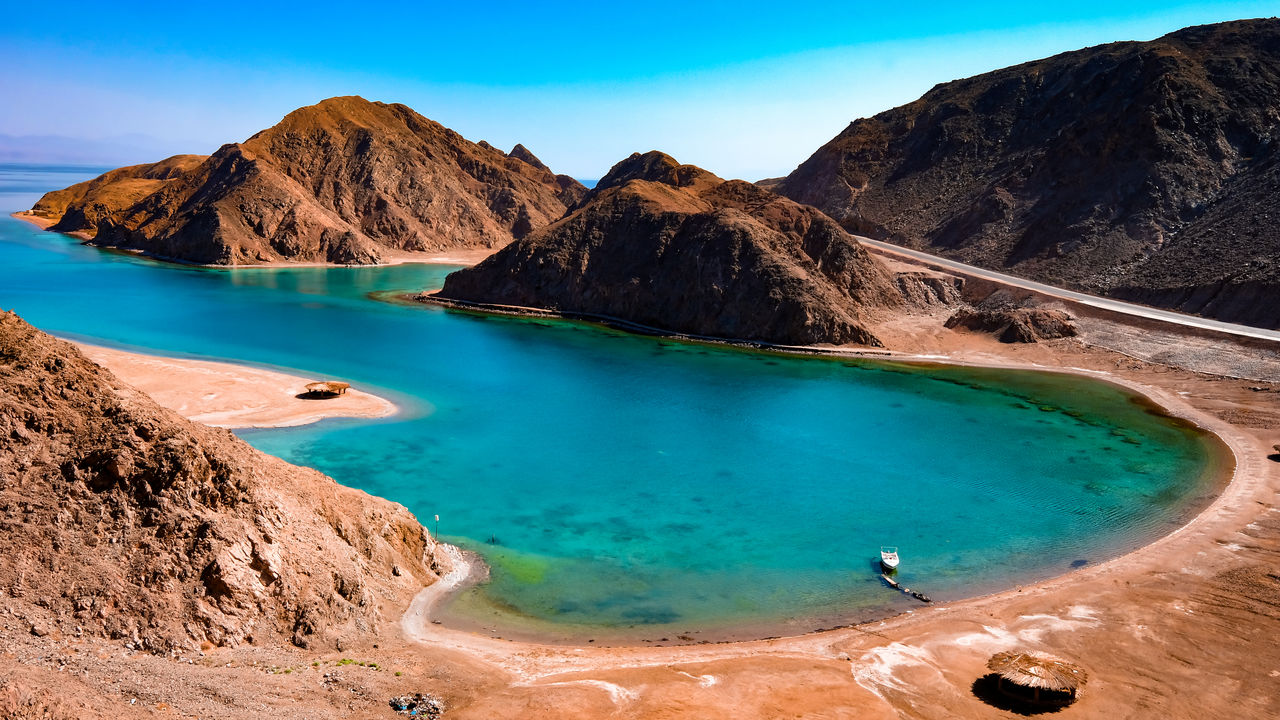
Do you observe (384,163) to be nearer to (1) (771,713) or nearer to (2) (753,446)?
(2) (753,446)

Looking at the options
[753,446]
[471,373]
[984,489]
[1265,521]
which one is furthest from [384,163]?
[1265,521]

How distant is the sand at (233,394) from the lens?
50.6 m

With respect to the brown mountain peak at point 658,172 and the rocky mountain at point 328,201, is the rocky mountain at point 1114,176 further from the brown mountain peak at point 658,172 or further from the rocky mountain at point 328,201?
the rocky mountain at point 328,201

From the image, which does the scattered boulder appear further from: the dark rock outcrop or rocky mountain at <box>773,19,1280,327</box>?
rocky mountain at <box>773,19,1280,327</box>

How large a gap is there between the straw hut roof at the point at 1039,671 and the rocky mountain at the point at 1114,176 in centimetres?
6803

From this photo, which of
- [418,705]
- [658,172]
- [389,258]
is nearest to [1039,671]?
[418,705]

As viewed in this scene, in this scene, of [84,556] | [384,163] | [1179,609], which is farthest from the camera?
[384,163]

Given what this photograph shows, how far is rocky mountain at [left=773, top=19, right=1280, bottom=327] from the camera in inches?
3386

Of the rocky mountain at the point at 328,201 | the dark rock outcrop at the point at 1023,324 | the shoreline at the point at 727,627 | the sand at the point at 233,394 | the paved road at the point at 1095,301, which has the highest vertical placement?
the rocky mountain at the point at 328,201

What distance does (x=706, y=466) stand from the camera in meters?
46.1

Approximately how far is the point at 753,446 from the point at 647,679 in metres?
28.5

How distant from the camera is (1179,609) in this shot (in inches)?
1137

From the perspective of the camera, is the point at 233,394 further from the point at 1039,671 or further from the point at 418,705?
the point at 1039,671

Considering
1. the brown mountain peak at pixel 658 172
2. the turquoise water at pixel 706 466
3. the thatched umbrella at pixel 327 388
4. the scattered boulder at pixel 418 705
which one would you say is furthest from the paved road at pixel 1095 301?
the scattered boulder at pixel 418 705
